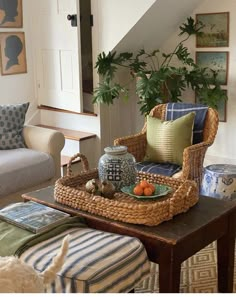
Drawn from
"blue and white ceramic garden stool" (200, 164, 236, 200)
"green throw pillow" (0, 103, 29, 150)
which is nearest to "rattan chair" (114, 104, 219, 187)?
"blue and white ceramic garden stool" (200, 164, 236, 200)

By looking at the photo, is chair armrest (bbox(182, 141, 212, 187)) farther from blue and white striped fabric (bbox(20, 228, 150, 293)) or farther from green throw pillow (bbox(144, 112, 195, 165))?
blue and white striped fabric (bbox(20, 228, 150, 293))

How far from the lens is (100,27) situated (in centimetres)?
443

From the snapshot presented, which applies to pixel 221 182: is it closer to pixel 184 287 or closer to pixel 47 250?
pixel 184 287

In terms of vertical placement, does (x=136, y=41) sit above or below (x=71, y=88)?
above

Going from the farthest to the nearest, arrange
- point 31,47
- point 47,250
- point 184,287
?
point 31,47
point 184,287
point 47,250

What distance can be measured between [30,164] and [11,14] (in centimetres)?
187

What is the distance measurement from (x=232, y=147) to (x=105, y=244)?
8.98 feet

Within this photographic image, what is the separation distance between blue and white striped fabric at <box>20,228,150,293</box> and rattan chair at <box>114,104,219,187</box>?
109 centimetres

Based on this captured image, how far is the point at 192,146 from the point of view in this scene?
311 centimetres

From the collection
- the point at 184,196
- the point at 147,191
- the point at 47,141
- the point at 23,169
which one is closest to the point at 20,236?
the point at 147,191

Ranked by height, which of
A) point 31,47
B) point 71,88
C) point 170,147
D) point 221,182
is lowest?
point 221,182

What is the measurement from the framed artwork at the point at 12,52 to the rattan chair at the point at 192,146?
5.99ft

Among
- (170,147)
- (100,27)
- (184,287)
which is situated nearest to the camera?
(184,287)

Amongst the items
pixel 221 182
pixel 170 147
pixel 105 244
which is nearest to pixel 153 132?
pixel 170 147
